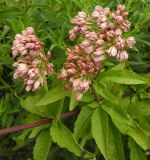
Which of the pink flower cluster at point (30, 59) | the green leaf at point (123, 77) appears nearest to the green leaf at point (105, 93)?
the green leaf at point (123, 77)

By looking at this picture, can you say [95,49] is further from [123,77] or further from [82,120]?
[82,120]

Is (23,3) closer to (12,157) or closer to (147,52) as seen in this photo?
(147,52)

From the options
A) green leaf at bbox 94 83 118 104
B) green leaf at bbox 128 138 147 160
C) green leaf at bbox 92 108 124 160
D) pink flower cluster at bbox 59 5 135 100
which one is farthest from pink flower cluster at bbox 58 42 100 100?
green leaf at bbox 128 138 147 160

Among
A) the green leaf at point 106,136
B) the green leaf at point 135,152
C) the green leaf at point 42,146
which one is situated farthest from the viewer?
the green leaf at point 135,152

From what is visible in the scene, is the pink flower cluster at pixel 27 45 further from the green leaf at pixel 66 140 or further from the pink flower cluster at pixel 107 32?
the green leaf at pixel 66 140

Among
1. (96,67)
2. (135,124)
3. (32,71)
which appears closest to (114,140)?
(135,124)

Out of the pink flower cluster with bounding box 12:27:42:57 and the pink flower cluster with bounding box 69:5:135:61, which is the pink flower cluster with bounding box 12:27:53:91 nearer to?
the pink flower cluster with bounding box 12:27:42:57
